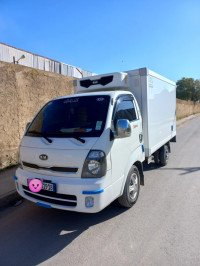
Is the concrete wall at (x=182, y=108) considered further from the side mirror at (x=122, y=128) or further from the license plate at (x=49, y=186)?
the license plate at (x=49, y=186)

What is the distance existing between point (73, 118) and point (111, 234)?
6.16 ft

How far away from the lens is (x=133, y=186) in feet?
11.6

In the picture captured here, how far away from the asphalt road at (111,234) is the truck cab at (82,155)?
440 mm

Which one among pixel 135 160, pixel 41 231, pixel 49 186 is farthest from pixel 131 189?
pixel 41 231

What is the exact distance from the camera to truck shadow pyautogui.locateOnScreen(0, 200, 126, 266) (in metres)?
2.46

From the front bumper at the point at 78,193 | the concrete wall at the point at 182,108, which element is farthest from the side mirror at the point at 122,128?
the concrete wall at the point at 182,108

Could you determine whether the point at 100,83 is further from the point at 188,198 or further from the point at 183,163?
the point at 183,163

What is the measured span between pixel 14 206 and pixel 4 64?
12.8ft

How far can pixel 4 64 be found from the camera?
217 inches

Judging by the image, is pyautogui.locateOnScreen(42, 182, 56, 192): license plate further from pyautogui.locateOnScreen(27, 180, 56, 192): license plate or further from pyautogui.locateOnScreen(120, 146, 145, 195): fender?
pyautogui.locateOnScreen(120, 146, 145, 195): fender

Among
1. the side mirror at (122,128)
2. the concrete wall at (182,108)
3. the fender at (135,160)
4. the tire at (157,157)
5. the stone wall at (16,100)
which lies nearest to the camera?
the side mirror at (122,128)

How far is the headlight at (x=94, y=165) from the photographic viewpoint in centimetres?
262

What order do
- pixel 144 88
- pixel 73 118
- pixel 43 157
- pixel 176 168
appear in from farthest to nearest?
pixel 176 168 → pixel 144 88 → pixel 73 118 → pixel 43 157

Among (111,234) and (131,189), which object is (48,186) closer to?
(111,234)
